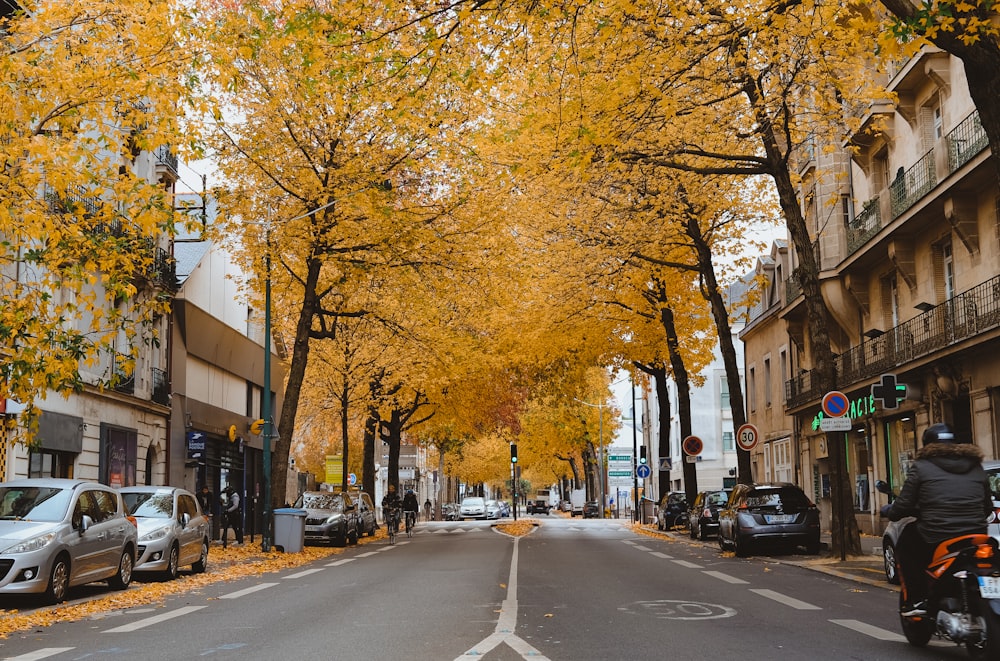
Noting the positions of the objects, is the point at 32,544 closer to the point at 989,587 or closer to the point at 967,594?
the point at 967,594

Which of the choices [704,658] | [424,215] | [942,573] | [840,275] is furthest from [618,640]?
[840,275]

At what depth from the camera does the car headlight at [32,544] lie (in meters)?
13.5

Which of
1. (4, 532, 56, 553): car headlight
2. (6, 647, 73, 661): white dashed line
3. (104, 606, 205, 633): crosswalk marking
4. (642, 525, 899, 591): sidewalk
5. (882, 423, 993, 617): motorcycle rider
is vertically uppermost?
(882, 423, 993, 617): motorcycle rider

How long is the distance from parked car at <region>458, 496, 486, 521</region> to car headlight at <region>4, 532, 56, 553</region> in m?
57.2

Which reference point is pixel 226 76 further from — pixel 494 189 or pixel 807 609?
pixel 807 609

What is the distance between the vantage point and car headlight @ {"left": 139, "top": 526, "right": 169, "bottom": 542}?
58.9 ft

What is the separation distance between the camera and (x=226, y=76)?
1783 centimetres

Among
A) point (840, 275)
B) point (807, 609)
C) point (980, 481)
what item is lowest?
point (807, 609)

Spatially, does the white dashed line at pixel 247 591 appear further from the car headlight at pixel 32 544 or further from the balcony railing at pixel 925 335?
the balcony railing at pixel 925 335

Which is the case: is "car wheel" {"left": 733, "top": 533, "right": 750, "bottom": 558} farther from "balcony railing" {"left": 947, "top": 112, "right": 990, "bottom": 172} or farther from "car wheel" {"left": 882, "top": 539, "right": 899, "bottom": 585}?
"balcony railing" {"left": 947, "top": 112, "right": 990, "bottom": 172}

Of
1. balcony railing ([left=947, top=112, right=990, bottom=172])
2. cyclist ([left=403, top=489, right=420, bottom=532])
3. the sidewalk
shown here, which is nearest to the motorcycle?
the sidewalk

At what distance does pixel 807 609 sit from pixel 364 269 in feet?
55.8

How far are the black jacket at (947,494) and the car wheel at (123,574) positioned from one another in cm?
1143

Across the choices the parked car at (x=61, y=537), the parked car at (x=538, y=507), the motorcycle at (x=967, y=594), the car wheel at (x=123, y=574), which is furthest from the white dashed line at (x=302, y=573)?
the parked car at (x=538, y=507)
